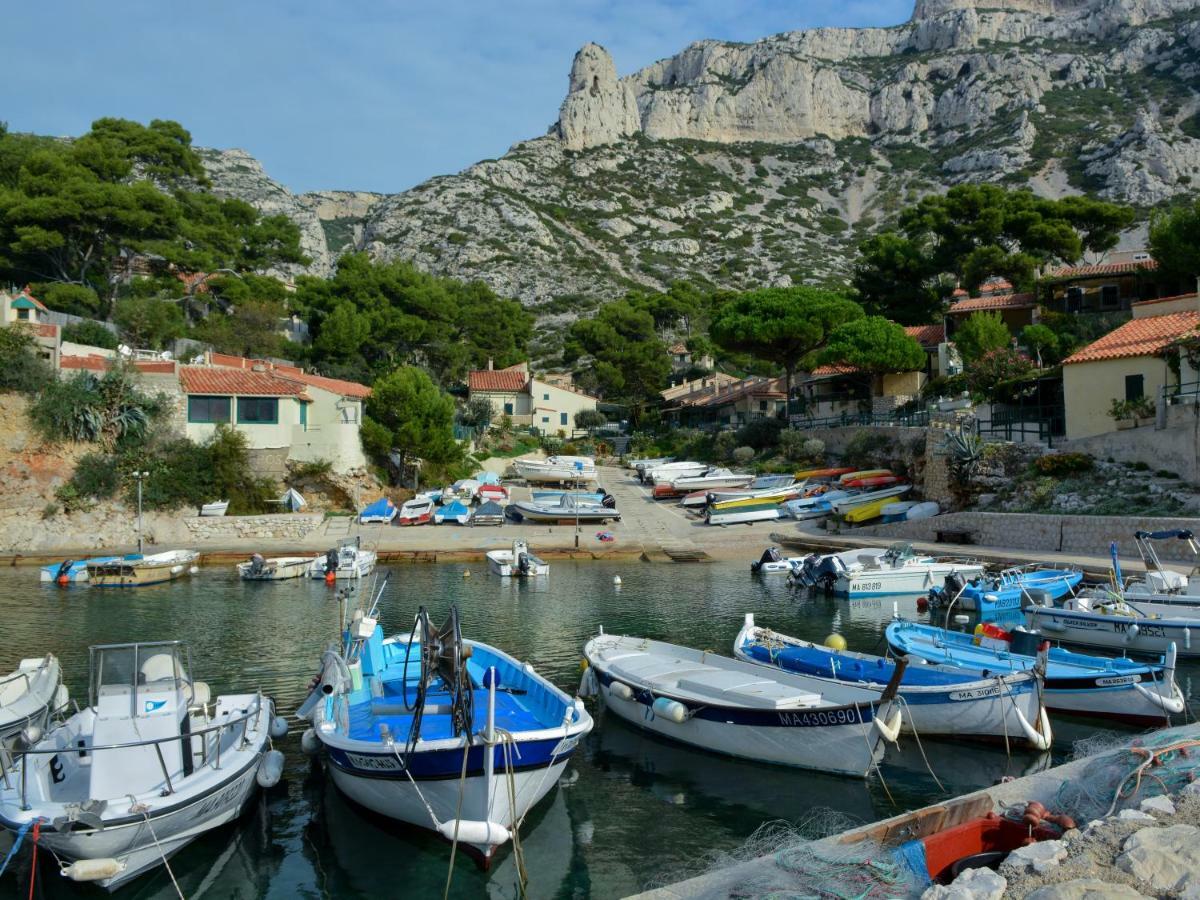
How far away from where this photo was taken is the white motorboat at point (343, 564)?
28797 millimetres

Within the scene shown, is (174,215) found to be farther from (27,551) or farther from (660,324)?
(660,324)

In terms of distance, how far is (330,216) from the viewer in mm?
187750

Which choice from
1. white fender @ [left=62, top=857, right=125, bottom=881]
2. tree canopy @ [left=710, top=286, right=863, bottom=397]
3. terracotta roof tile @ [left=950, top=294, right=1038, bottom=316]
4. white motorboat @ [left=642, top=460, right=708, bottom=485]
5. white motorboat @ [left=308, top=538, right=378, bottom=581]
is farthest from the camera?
tree canopy @ [left=710, top=286, right=863, bottom=397]

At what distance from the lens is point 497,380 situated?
62.4 meters

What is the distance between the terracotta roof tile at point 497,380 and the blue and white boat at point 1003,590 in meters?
42.3

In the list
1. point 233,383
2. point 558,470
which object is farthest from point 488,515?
point 233,383

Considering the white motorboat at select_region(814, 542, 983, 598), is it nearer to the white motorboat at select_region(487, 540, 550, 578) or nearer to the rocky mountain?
the white motorboat at select_region(487, 540, 550, 578)

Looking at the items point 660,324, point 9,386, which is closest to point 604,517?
point 9,386

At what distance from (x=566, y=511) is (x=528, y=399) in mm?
24214

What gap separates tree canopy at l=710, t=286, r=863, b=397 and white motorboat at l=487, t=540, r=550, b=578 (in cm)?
2549

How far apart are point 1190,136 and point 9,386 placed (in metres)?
124

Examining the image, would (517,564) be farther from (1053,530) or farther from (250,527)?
(1053,530)

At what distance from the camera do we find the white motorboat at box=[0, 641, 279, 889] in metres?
8.64

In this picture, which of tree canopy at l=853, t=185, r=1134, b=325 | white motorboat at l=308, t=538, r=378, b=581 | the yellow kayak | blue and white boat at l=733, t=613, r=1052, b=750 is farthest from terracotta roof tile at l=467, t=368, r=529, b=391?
blue and white boat at l=733, t=613, r=1052, b=750
